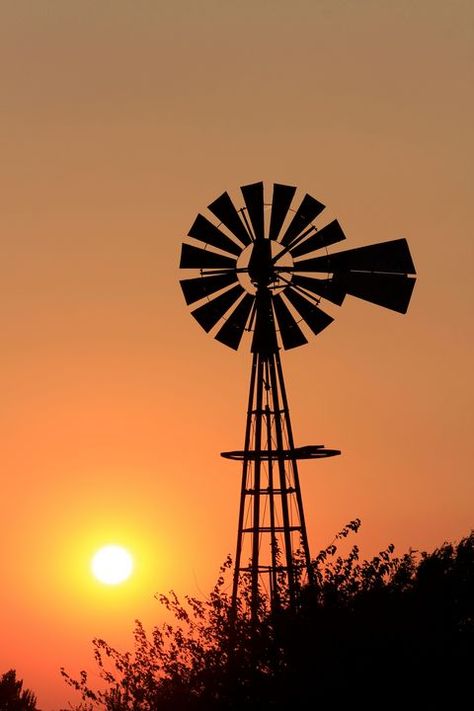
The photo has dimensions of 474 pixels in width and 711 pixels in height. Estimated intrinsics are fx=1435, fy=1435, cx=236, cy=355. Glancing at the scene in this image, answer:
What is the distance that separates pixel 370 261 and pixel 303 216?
Answer: 197 cm

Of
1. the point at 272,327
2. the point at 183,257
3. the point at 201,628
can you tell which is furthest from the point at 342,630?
the point at 183,257

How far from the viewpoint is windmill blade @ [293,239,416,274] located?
34.5 metres

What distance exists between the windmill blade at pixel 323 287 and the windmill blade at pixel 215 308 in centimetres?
153

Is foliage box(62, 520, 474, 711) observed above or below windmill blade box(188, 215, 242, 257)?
below

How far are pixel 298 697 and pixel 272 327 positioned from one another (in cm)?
1035

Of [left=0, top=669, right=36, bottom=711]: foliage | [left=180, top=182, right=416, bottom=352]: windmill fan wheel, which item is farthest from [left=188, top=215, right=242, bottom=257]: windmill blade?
[left=0, top=669, right=36, bottom=711]: foliage

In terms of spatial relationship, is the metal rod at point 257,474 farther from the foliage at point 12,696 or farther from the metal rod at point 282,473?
the foliage at point 12,696

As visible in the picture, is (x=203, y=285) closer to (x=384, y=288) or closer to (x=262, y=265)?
(x=262, y=265)

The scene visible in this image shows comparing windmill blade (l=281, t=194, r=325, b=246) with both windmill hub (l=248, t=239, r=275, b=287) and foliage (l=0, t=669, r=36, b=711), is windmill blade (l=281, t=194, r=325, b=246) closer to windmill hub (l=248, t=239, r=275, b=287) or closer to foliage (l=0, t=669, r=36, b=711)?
windmill hub (l=248, t=239, r=275, b=287)

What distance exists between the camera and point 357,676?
89.7ft

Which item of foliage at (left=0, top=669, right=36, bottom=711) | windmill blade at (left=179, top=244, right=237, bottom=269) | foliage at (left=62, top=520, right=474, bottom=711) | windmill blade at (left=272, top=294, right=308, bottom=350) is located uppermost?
foliage at (left=0, top=669, right=36, bottom=711)

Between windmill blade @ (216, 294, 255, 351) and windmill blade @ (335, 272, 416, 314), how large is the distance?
93.3 inches

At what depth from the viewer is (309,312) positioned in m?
35.1

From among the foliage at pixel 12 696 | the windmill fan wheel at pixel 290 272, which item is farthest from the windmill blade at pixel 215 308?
the foliage at pixel 12 696
